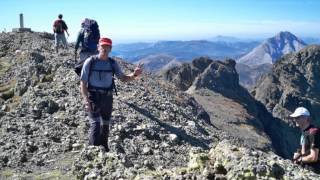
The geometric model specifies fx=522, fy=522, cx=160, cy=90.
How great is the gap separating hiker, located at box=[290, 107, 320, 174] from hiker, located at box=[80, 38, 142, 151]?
5126 mm

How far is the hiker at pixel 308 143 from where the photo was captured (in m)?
13.1

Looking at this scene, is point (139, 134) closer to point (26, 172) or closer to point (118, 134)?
point (118, 134)

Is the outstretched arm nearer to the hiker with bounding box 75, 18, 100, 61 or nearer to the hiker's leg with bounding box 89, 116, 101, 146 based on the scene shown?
the hiker's leg with bounding box 89, 116, 101, 146

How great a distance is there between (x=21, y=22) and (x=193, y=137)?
1676 inches

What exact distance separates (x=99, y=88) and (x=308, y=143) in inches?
242

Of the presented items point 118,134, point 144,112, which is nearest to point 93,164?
point 118,134

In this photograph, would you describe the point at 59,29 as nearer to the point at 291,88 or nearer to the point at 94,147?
the point at 94,147

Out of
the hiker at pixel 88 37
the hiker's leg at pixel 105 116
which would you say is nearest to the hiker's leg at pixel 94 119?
the hiker's leg at pixel 105 116

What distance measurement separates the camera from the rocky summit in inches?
453

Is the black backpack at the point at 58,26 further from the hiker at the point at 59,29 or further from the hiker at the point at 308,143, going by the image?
the hiker at the point at 308,143

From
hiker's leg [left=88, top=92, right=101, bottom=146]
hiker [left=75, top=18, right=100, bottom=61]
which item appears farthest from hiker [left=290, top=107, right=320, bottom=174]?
hiker [left=75, top=18, right=100, bottom=61]

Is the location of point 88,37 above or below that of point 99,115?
above

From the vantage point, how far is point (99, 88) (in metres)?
15.5

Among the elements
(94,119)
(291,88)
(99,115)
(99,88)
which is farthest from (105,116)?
(291,88)
